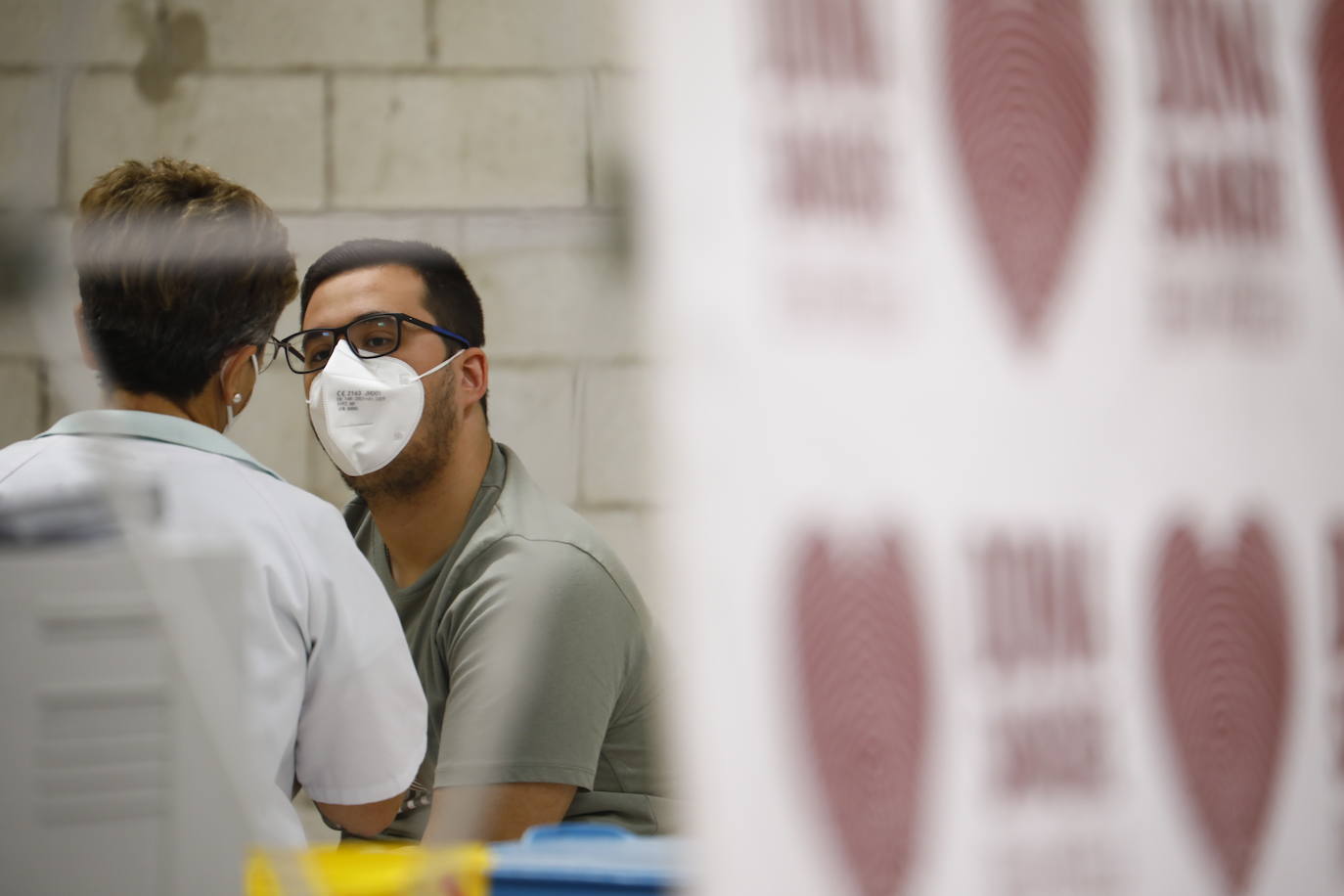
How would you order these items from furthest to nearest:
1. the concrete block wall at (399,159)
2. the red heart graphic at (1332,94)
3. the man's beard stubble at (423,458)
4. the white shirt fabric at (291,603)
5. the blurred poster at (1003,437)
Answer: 1. the man's beard stubble at (423,458)
2. the white shirt fabric at (291,603)
3. the concrete block wall at (399,159)
4. the red heart graphic at (1332,94)
5. the blurred poster at (1003,437)

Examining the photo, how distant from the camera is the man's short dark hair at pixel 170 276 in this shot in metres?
0.84

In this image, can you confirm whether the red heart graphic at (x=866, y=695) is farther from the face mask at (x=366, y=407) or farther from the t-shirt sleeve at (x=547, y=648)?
the face mask at (x=366, y=407)

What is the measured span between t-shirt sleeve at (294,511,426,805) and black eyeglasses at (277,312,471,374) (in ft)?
0.56

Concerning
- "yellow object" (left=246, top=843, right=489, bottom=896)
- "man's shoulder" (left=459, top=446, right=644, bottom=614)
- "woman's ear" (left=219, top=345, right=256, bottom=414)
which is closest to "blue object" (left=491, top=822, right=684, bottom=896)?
"yellow object" (left=246, top=843, right=489, bottom=896)

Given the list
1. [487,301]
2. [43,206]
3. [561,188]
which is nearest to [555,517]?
[487,301]

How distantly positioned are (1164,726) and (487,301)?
0.76m

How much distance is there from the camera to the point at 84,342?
2.72 feet

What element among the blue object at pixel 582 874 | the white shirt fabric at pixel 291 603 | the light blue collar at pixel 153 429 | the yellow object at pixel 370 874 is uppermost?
the light blue collar at pixel 153 429

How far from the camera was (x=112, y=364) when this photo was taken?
85 cm

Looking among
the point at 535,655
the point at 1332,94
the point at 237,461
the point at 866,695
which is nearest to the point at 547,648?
the point at 535,655

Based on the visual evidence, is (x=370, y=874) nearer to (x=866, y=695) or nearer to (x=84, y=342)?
(x=866, y=695)

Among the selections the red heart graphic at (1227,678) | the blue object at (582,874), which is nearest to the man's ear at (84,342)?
the blue object at (582,874)

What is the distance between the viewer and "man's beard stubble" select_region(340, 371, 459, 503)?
998 millimetres

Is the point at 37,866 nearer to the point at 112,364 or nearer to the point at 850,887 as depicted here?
the point at 112,364
